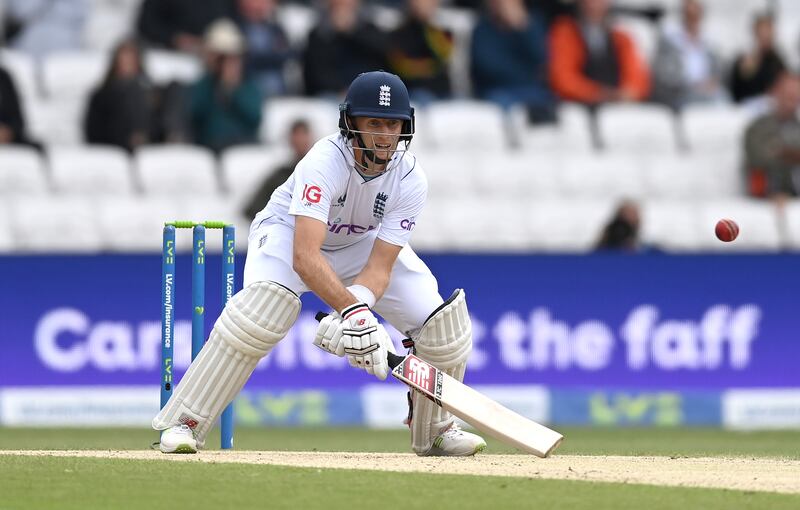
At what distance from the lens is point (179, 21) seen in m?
11.6

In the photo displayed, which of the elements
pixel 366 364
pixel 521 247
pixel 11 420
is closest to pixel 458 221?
pixel 521 247

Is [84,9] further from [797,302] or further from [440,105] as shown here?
[797,302]

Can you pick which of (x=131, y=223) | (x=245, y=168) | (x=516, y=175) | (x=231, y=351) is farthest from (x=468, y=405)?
(x=516, y=175)

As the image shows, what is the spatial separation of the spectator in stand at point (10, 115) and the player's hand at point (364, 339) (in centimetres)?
572

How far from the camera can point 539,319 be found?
975 centimetres

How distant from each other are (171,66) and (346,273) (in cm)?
587

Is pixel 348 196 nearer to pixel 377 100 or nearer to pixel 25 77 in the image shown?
pixel 377 100

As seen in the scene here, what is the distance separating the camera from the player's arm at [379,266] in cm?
557

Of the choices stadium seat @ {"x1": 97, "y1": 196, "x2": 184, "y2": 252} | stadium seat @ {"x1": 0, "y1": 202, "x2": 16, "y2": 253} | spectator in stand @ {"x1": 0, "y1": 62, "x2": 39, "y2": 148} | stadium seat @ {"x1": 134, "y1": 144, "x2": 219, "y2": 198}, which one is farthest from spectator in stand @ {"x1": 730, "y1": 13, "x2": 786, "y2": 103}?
stadium seat @ {"x1": 0, "y1": 202, "x2": 16, "y2": 253}

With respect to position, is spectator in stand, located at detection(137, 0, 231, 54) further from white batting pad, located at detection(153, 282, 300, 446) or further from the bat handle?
the bat handle

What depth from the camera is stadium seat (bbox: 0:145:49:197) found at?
10.2 meters

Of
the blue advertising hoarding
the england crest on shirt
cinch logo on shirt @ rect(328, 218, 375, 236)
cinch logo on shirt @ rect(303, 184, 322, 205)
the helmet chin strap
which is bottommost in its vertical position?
the blue advertising hoarding

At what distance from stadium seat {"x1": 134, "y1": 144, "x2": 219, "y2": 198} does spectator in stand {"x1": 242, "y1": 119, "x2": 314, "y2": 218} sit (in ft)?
1.70

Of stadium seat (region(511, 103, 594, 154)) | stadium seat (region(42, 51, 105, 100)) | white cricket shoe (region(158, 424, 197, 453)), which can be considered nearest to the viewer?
white cricket shoe (region(158, 424, 197, 453))
